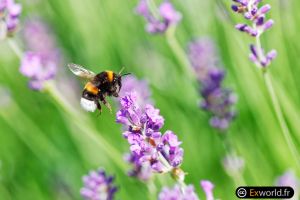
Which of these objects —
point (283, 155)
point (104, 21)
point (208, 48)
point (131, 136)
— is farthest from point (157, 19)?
point (104, 21)

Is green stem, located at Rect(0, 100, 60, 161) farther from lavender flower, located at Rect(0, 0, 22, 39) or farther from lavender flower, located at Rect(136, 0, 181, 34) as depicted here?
lavender flower, located at Rect(136, 0, 181, 34)

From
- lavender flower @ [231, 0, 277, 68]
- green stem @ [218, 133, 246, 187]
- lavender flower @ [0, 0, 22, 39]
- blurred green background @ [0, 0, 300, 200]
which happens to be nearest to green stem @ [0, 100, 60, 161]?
blurred green background @ [0, 0, 300, 200]

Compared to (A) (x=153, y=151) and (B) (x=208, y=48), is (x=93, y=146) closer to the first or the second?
(B) (x=208, y=48)

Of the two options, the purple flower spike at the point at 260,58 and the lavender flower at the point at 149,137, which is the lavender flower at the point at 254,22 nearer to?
the purple flower spike at the point at 260,58

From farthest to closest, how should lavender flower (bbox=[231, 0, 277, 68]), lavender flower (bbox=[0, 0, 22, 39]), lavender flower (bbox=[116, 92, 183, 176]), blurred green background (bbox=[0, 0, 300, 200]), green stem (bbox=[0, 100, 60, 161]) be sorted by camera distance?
green stem (bbox=[0, 100, 60, 161]) < blurred green background (bbox=[0, 0, 300, 200]) < lavender flower (bbox=[0, 0, 22, 39]) < lavender flower (bbox=[231, 0, 277, 68]) < lavender flower (bbox=[116, 92, 183, 176])

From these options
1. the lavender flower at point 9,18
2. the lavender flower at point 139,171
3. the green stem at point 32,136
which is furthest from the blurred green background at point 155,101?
the lavender flower at point 9,18
